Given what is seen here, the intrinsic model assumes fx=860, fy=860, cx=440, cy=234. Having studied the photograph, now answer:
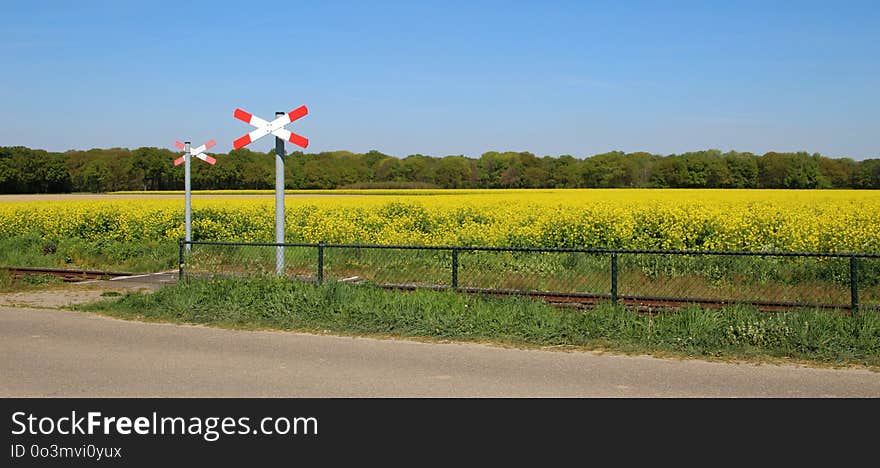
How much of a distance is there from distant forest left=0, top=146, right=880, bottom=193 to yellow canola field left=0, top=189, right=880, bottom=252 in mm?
46268

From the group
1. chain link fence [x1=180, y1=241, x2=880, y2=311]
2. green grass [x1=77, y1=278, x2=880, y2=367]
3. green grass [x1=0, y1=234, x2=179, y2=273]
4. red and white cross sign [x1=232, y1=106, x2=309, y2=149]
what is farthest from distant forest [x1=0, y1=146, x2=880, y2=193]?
green grass [x1=77, y1=278, x2=880, y2=367]

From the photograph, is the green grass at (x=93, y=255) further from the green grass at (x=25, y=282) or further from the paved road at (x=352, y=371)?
the paved road at (x=352, y=371)

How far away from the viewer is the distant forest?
72.5 m

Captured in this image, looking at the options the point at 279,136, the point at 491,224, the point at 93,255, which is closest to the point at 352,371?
the point at 279,136

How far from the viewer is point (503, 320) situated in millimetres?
11195

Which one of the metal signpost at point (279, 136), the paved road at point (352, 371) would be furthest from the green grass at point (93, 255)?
the paved road at point (352, 371)
